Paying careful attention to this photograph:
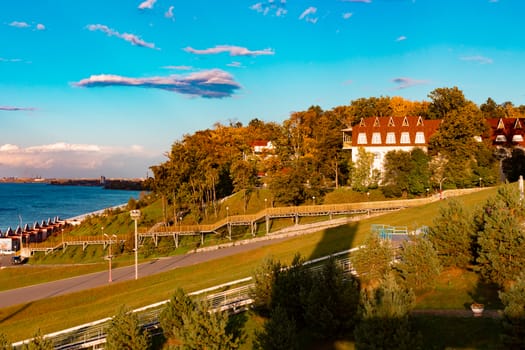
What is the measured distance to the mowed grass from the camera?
2794cm

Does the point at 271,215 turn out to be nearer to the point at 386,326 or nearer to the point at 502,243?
the point at 502,243

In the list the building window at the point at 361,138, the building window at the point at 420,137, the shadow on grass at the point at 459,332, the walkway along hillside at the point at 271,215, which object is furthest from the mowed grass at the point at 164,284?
the building window at the point at 361,138

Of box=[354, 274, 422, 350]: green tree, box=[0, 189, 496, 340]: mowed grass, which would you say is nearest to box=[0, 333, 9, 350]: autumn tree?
box=[0, 189, 496, 340]: mowed grass

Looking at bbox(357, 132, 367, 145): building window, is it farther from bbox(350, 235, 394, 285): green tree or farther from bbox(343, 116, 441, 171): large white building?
bbox(350, 235, 394, 285): green tree

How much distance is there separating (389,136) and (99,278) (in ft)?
147

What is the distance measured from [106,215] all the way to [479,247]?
70150 millimetres

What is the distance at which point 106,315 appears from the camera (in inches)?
1052

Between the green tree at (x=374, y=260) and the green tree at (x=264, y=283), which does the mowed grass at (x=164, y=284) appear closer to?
the green tree at (x=264, y=283)

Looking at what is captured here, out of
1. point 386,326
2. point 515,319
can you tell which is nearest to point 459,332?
point 515,319

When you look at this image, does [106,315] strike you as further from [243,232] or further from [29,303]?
[243,232]

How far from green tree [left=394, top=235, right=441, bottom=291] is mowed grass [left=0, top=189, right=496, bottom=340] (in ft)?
16.8

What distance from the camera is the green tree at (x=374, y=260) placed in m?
22.2

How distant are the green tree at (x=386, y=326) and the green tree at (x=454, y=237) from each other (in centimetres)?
961

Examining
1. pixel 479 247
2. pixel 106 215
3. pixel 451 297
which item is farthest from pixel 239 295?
pixel 106 215
